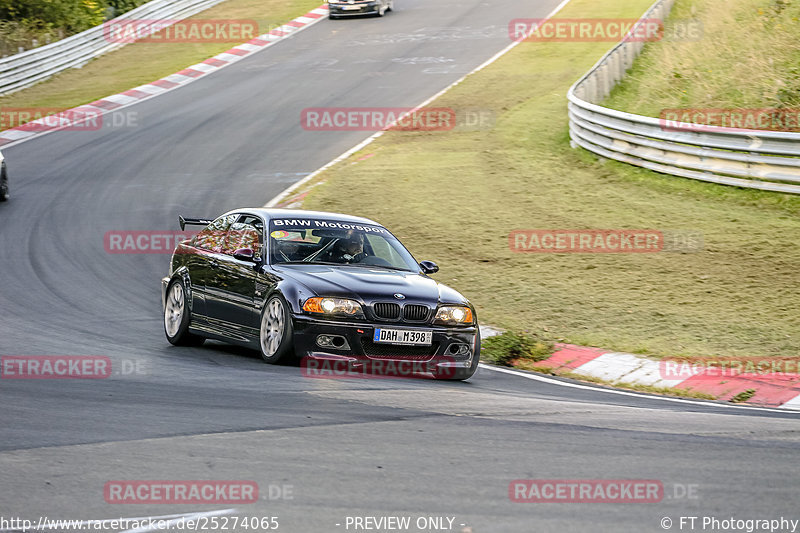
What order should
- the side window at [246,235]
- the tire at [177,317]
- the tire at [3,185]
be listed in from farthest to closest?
the tire at [3,185]
the tire at [177,317]
the side window at [246,235]

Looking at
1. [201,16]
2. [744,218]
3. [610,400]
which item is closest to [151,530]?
[610,400]

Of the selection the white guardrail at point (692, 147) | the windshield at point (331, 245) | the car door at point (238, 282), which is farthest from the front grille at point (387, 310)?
the white guardrail at point (692, 147)

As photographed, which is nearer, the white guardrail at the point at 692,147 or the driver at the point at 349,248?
the driver at the point at 349,248

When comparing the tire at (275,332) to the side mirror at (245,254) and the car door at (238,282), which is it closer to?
the car door at (238,282)

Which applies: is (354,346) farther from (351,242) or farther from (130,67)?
(130,67)

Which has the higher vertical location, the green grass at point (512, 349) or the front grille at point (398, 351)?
the front grille at point (398, 351)

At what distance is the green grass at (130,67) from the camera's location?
102ft

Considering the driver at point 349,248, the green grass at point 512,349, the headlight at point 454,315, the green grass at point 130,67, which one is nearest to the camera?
the headlight at point 454,315

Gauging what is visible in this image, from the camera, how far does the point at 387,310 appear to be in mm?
9406

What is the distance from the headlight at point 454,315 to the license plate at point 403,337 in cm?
20

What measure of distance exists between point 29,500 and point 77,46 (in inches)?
1272

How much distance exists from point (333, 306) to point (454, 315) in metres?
1.11

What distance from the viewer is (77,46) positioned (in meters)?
35.3

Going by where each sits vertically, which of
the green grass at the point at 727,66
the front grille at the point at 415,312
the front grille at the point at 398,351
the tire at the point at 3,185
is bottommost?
the tire at the point at 3,185
